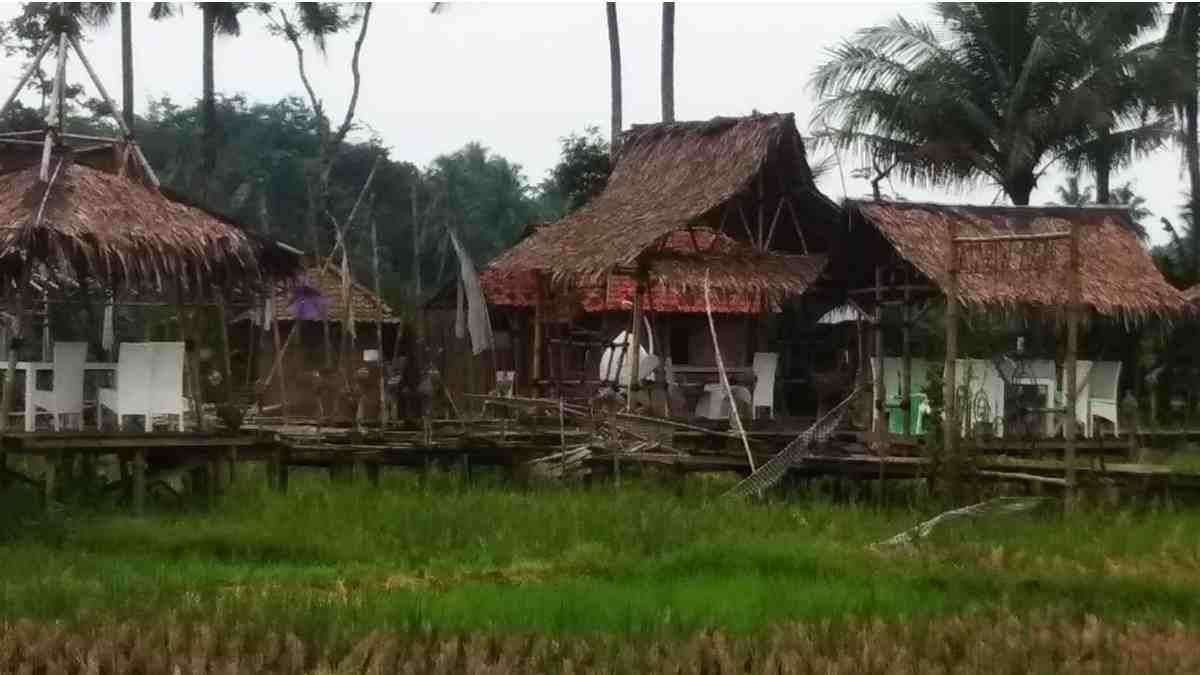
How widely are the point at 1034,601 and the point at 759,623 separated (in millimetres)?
1912

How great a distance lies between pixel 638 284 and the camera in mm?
17344

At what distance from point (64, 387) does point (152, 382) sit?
2.28ft

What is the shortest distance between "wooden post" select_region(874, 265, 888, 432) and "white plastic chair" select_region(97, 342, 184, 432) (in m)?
6.08

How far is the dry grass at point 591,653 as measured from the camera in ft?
24.3

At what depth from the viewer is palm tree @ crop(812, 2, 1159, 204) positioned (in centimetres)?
2377

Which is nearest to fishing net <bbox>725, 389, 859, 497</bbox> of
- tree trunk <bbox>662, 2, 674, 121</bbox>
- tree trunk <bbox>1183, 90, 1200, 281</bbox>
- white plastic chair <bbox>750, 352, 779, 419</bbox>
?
white plastic chair <bbox>750, 352, 779, 419</bbox>

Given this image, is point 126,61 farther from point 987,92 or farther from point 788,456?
point 788,456

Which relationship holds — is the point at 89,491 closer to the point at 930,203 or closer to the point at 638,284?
the point at 638,284

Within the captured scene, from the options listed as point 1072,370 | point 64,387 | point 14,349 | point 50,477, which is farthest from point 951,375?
point 14,349

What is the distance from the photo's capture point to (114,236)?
1325 cm

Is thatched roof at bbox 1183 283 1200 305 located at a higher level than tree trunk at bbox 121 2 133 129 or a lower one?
lower

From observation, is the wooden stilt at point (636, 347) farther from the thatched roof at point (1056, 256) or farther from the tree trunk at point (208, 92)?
the tree trunk at point (208, 92)

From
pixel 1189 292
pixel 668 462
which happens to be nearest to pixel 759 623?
pixel 668 462

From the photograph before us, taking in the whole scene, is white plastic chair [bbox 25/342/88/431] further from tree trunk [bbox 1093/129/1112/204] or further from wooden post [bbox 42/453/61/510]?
tree trunk [bbox 1093/129/1112/204]
